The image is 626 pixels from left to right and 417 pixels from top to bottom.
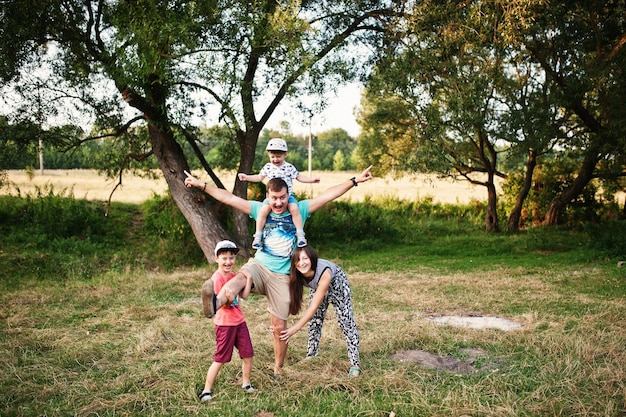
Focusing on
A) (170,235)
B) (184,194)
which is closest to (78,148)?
(170,235)

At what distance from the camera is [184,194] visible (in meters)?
12.1

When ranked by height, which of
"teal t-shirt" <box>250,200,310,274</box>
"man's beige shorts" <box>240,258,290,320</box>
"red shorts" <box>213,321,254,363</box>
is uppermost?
"teal t-shirt" <box>250,200,310,274</box>

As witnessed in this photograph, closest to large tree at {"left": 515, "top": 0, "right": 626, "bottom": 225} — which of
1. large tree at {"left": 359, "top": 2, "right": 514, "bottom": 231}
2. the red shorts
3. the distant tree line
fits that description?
large tree at {"left": 359, "top": 2, "right": 514, "bottom": 231}

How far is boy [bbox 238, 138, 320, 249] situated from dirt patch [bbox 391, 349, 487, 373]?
61.4 inches

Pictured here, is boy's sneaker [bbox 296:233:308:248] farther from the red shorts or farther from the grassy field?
the grassy field

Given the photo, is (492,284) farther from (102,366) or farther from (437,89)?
(102,366)

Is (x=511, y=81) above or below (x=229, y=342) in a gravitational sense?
above

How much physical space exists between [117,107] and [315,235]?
5572 millimetres

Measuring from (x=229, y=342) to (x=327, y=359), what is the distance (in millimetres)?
1217

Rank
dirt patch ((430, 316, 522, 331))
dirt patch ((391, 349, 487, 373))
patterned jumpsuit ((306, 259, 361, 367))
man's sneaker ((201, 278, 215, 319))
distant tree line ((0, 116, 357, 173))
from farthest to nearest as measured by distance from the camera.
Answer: distant tree line ((0, 116, 357, 173)), dirt patch ((430, 316, 522, 331)), dirt patch ((391, 349, 487, 373)), patterned jumpsuit ((306, 259, 361, 367)), man's sneaker ((201, 278, 215, 319))

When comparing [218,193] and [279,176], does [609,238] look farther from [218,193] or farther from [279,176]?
[218,193]

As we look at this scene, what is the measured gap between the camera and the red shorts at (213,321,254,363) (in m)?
4.44

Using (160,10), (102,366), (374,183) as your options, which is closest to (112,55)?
(160,10)

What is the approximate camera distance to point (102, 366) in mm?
5348
